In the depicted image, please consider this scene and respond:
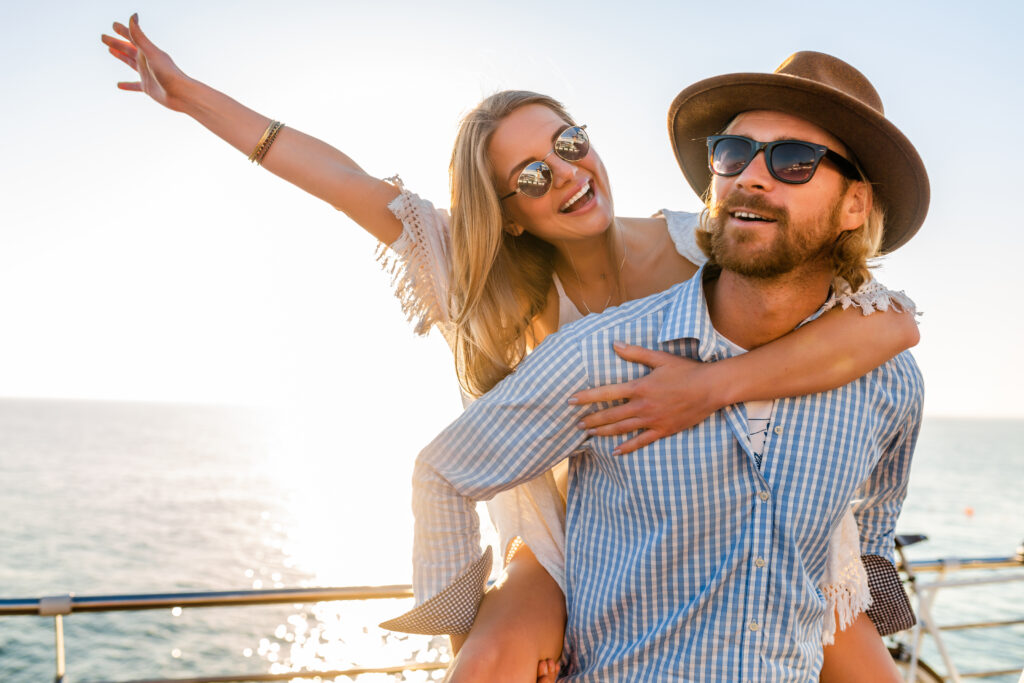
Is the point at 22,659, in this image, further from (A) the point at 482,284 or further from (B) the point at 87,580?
(A) the point at 482,284

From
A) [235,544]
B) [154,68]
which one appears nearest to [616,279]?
[154,68]

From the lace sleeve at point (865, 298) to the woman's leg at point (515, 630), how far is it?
1109 mm

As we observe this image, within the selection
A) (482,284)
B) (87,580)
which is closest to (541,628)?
(482,284)

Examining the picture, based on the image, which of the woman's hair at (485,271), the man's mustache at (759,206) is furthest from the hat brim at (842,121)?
the woman's hair at (485,271)

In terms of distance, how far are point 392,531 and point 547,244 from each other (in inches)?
2140

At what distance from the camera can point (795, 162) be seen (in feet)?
6.53

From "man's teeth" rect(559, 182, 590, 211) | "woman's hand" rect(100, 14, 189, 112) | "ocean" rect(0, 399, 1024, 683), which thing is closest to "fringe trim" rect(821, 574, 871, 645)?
"ocean" rect(0, 399, 1024, 683)

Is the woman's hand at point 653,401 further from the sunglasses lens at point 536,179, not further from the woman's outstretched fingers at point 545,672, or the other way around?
the sunglasses lens at point 536,179

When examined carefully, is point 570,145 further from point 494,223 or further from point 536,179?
point 494,223

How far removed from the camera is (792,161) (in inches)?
78.4

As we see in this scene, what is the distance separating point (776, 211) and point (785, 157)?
0.13m

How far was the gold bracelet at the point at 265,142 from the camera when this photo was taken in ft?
9.63

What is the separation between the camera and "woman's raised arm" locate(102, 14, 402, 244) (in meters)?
2.91

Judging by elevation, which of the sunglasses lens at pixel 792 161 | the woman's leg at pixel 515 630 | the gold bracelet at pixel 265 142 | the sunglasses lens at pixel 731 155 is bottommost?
the woman's leg at pixel 515 630
